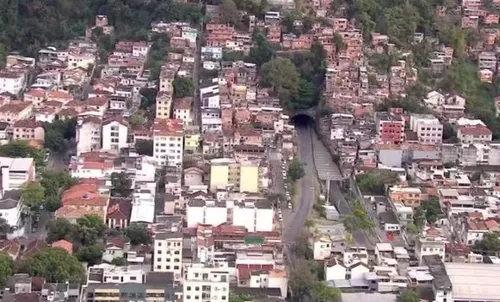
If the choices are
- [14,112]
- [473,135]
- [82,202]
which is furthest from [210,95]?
[82,202]

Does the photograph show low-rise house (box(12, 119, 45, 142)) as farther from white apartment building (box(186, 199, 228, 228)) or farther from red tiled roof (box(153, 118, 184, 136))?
white apartment building (box(186, 199, 228, 228))

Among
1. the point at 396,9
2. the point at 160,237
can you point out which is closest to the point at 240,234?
the point at 160,237

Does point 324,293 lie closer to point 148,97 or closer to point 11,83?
point 148,97

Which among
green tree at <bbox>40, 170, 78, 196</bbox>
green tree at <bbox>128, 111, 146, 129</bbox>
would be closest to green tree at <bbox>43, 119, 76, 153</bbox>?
green tree at <bbox>128, 111, 146, 129</bbox>

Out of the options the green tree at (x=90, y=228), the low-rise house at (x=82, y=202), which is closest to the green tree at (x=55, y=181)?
the low-rise house at (x=82, y=202)

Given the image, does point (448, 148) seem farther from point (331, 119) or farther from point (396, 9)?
point (396, 9)

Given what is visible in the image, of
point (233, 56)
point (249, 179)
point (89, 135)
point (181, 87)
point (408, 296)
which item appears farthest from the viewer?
point (233, 56)
